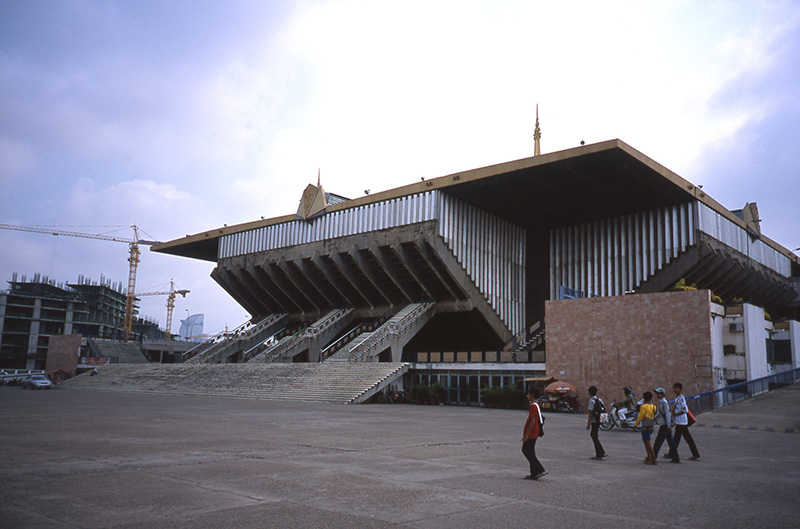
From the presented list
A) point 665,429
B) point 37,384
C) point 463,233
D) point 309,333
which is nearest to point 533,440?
point 665,429

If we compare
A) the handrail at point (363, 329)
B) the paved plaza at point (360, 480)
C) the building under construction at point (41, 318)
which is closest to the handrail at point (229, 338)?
the handrail at point (363, 329)

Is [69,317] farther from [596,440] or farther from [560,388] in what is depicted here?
[596,440]

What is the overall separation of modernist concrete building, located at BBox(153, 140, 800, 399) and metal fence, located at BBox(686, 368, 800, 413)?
12.8m

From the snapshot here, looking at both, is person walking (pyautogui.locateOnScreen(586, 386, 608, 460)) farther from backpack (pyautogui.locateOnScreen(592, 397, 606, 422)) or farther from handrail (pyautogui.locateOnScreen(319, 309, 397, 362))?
handrail (pyautogui.locateOnScreen(319, 309, 397, 362))

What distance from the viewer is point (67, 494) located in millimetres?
7496

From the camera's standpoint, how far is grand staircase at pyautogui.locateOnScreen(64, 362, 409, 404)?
35031 mm

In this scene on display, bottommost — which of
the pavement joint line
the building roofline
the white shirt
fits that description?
the pavement joint line

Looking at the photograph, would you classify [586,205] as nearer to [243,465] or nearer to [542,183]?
[542,183]

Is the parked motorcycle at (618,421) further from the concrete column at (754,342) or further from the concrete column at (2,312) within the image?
the concrete column at (2,312)

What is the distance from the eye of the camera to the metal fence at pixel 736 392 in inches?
971

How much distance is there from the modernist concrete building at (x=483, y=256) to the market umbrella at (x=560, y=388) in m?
5.98

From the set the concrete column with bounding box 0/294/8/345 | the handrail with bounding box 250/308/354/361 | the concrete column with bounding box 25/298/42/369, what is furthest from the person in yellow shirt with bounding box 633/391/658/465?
the concrete column with bounding box 0/294/8/345

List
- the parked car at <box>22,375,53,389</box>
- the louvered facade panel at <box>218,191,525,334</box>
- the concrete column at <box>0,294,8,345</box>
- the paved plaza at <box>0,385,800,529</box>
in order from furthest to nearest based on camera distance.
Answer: the concrete column at <box>0,294,8,345</box>
the louvered facade panel at <box>218,191,525,334</box>
the parked car at <box>22,375,53,389</box>
the paved plaza at <box>0,385,800,529</box>

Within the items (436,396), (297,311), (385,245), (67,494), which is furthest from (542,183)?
(67,494)
